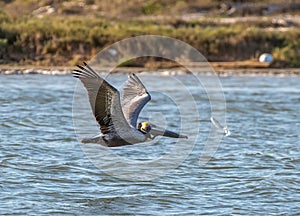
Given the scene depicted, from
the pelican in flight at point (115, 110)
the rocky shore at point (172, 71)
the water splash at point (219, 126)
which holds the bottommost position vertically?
the water splash at point (219, 126)

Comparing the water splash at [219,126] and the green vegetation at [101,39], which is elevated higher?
the green vegetation at [101,39]

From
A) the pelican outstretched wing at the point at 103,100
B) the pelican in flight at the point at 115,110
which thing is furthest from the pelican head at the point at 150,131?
the pelican outstretched wing at the point at 103,100

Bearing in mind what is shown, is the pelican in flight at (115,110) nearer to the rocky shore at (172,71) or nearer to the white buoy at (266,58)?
the rocky shore at (172,71)

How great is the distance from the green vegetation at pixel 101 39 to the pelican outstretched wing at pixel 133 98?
54.9ft

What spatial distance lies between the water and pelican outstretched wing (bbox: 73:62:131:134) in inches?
39.6

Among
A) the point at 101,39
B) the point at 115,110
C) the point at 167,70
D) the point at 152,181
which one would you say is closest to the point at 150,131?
the point at 115,110

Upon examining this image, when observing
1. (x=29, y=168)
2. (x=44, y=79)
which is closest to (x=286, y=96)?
(x=44, y=79)

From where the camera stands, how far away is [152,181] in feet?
37.4

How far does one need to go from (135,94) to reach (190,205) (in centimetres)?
148

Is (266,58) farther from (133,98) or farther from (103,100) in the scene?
(103,100)

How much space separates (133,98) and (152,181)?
6.01ft

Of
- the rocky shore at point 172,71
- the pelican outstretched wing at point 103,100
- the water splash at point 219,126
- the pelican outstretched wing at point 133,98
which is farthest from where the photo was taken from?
the rocky shore at point 172,71

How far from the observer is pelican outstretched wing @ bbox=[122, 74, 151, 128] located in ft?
31.9

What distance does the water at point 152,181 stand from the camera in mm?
9859
